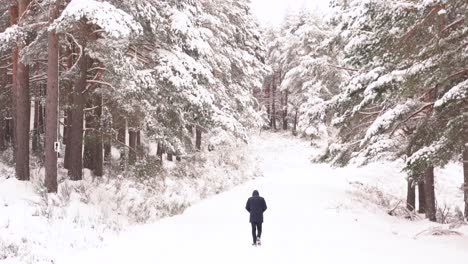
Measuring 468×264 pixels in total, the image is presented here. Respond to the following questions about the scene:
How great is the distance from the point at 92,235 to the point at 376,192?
1502cm

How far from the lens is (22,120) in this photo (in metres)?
14.4

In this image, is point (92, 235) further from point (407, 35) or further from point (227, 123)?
point (227, 123)

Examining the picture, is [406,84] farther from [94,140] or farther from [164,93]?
[94,140]

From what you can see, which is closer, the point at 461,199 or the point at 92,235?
the point at 92,235

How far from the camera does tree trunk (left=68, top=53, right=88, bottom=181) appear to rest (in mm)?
14945

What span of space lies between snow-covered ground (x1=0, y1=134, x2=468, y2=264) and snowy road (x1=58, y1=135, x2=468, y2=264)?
0.07 feet

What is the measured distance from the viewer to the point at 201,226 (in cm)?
1377

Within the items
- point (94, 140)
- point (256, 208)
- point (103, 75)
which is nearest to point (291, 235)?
point (256, 208)

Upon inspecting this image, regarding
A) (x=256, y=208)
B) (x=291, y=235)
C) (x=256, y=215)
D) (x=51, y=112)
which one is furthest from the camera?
(x=51, y=112)

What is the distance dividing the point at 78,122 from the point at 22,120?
1658 mm

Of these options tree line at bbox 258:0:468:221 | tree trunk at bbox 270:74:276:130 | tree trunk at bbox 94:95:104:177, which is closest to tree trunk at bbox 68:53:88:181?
tree trunk at bbox 94:95:104:177

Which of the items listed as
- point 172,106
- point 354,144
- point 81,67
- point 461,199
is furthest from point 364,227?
point 461,199

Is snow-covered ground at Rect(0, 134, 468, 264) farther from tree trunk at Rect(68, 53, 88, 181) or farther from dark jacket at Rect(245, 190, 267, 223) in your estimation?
tree trunk at Rect(68, 53, 88, 181)

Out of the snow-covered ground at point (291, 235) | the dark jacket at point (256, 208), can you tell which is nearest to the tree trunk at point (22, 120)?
the snow-covered ground at point (291, 235)
